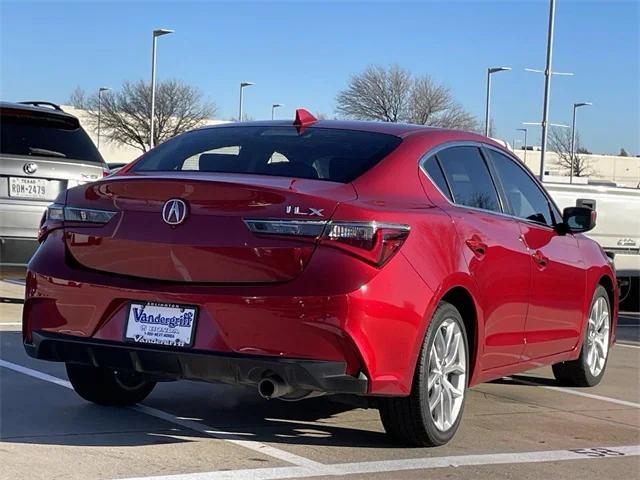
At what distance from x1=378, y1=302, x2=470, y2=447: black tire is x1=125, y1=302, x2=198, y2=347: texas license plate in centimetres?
103

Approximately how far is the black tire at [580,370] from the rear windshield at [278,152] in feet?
8.91

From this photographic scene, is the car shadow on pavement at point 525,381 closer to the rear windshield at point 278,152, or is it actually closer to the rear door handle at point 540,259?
the rear door handle at point 540,259

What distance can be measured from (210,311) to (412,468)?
1.20 m

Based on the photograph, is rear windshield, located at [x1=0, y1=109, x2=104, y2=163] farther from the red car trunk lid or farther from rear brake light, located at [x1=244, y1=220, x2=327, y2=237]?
rear brake light, located at [x1=244, y1=220, x2=327, y2=237]

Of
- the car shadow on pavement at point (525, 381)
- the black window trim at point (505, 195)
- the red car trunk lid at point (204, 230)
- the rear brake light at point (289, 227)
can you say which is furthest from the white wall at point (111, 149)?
the rear brake light at point (289, 227)

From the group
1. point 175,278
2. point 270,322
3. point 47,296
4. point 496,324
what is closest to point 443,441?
point 496,324

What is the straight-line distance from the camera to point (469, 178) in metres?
5.77

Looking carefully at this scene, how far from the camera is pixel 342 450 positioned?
4.93m

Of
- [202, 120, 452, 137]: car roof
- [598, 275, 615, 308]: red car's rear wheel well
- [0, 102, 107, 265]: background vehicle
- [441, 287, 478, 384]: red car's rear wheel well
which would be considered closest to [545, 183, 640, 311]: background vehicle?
[598, 275, 615, 308]: red car's rear wheel well

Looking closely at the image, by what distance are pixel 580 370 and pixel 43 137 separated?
18.9ft

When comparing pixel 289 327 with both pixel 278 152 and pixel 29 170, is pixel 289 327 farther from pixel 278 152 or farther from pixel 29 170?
pixel 29 170

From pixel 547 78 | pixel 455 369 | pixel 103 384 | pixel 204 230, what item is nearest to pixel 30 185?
pixel 103 384

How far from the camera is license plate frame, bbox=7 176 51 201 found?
9.68 metres

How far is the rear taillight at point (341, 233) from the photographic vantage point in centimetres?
443
